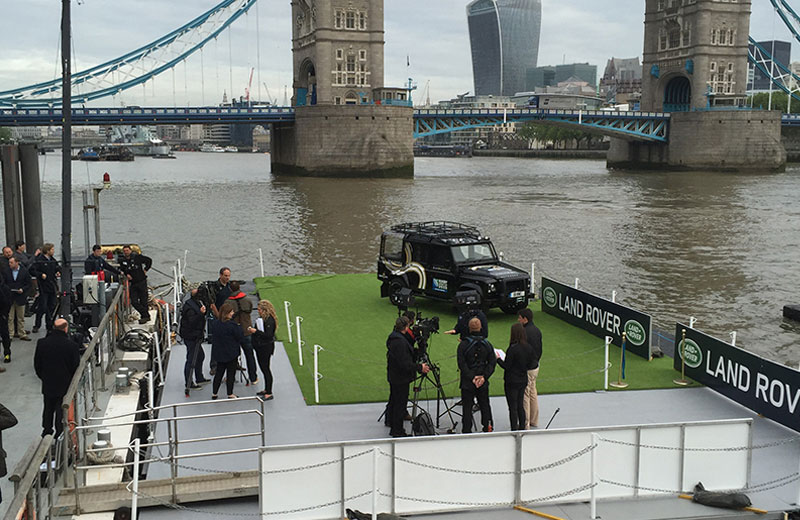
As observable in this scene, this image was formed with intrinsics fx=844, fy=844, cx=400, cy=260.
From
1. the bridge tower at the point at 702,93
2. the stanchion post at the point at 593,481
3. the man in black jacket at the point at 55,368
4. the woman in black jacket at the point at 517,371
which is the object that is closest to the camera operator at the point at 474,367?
the woman in black jacket at the point at 517,371

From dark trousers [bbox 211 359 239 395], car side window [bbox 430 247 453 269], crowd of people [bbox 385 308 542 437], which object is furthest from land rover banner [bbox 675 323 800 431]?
dark trousers [bbox 211 359 239 395]

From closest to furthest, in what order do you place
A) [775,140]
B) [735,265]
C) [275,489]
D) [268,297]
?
[275,489], [268,297], [735,265], [775,140]

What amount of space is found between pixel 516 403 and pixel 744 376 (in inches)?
147

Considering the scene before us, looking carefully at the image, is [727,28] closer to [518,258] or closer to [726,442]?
[518,258]

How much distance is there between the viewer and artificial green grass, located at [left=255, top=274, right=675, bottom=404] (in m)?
13.4

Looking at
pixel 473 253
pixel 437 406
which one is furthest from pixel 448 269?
pixel 437 406

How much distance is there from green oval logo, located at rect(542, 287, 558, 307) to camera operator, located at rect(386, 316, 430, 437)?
27.0 ft

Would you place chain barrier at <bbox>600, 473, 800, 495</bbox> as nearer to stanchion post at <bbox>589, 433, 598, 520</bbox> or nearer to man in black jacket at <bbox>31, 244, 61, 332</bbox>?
stanchion post at <bbox>589, 433, 598, 520</bbox>

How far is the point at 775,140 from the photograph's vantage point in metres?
98.8

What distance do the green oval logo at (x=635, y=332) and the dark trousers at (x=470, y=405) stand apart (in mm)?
5204

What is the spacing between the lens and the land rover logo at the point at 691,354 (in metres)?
13.6

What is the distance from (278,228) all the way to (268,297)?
23.9 m

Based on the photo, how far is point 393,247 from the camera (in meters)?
20.1

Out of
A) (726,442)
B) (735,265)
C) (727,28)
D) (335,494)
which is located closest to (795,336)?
(735,265)
